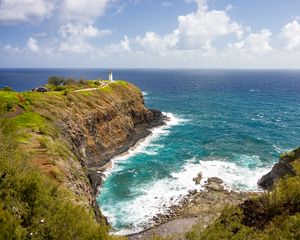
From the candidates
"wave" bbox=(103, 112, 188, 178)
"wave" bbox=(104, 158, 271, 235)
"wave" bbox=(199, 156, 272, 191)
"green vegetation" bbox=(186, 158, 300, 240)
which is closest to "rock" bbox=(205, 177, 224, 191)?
"wave" bbox=(104, 158, 271, 235)

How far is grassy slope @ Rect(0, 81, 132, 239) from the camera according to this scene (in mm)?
19453

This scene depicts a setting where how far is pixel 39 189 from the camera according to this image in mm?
22234

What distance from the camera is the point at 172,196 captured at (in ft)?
165

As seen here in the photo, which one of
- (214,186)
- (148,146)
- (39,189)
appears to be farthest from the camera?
(148,146)

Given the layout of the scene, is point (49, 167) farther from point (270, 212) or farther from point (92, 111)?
point (92, 111)

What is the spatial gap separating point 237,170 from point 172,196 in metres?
18.4

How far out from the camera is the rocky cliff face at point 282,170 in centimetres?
4951

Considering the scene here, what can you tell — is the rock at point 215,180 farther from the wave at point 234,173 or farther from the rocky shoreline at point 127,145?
the rocky shoreline at point 127,145

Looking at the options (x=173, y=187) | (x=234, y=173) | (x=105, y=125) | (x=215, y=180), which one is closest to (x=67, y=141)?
(x=173, y=187)

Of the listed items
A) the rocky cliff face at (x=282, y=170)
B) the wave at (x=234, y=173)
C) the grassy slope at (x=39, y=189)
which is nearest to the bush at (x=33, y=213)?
the grassy slope at (x=39, y=189)

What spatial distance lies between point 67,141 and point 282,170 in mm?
40233

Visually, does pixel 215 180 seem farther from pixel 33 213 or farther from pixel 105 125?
pixel 33 213

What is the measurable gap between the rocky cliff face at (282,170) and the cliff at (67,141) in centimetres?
3180

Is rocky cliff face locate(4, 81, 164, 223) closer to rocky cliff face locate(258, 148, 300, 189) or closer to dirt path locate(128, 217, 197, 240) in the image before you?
dirt path locate(128, 217, 197, 240)
